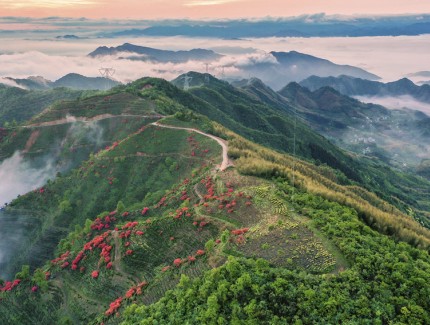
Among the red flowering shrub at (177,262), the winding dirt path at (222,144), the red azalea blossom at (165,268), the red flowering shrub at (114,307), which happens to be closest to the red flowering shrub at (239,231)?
the red flowering shrub at (177,262)

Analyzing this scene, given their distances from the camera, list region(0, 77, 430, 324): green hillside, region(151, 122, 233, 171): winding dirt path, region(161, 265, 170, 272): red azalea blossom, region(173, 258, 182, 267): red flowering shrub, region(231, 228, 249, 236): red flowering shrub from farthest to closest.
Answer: region(151, 122, 233, 171): winding dirt path → region(161, 265, 170, 272): red azalea blossom → region(173, 258, 182, 267): red flowering shrub → region(231, 228, 249, 236): red flowering shrub → region(0, 77, 430, 324): green hillside

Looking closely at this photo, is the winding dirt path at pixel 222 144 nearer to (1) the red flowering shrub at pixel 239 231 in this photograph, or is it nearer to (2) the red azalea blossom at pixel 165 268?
(1) the red flowering shrub at pixel 239 231

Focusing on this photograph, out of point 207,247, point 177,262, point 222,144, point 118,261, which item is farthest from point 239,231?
point 222,144

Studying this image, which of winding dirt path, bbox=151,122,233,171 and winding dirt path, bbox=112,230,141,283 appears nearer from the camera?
winding dirt path, bbox=112,230,141,283

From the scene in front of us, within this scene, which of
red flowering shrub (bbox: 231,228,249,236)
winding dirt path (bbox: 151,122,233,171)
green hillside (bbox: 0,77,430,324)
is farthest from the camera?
winding dirt path (bbox: 151,122,233,171)

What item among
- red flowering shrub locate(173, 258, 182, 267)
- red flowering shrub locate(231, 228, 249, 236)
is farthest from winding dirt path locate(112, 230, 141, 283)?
red flowering shrub locate(231, 228, 249, 236)

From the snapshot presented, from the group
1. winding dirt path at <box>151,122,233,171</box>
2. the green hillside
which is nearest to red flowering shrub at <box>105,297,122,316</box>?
the green hillside

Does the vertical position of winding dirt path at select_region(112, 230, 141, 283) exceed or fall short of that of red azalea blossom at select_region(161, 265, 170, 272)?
it falls short

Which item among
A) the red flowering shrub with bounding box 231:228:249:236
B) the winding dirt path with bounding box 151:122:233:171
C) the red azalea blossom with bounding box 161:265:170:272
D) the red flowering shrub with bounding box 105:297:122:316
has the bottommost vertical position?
the red flowering shrub with bounding box 105:297:122:316

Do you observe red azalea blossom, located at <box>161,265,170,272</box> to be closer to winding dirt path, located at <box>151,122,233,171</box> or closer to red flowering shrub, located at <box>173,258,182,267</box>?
red flowering shrub, located at <box>173,258,182,267</box>
